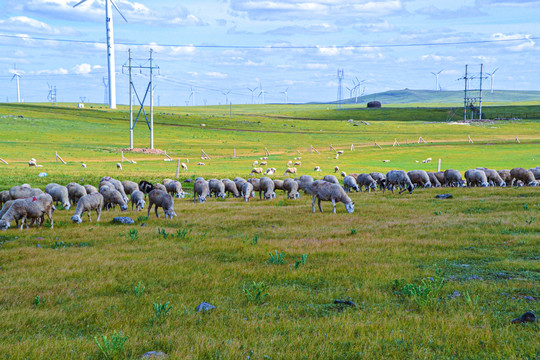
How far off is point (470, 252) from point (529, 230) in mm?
4255

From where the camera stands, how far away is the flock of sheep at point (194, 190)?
1862 centimetres

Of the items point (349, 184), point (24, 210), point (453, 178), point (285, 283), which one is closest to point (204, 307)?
point (285, 283)

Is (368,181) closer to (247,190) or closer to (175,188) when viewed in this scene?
(247,190)

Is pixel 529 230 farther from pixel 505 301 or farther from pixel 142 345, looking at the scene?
pixel 142 345

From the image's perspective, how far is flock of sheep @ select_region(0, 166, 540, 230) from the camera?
18.6 m

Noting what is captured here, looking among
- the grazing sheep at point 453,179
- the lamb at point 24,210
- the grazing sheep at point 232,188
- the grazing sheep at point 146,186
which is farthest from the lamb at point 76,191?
the grazing sheep at point 453,179

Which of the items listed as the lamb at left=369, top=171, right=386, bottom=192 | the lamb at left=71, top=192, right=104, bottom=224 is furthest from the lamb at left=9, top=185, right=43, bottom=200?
the lamb at left=369, top=171, right=386, bottom=192

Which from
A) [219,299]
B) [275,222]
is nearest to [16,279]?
[219,299]

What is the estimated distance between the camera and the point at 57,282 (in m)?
10.9

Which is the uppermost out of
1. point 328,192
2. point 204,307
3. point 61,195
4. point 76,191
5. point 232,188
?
point 328,192

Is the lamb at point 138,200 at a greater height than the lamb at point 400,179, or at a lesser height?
lesser

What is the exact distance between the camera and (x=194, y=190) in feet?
98.5

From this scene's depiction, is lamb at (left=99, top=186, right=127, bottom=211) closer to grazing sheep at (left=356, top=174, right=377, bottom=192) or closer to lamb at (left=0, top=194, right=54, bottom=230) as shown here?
lamb at (left=0, top=194, right=54, bottom=230)

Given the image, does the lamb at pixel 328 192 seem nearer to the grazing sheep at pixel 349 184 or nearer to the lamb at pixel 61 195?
the grazing sheep at pixel 349 184
